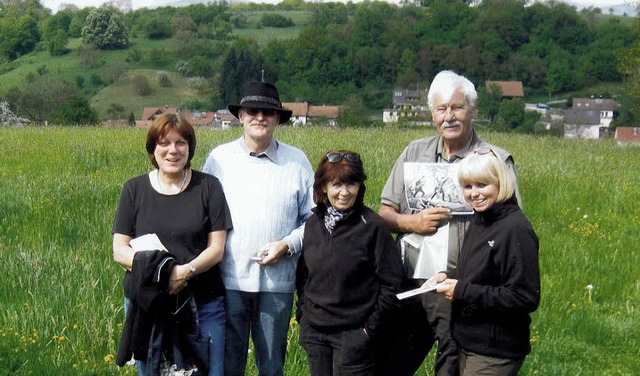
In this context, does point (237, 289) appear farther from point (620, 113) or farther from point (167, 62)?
point (167, 62)

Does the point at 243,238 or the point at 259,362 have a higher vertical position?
the point at 243,238

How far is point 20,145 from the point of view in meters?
13.8

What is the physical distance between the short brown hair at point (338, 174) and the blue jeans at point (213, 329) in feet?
2.58

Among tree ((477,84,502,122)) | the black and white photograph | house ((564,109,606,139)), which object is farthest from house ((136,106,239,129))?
house ((564,109,606,139))

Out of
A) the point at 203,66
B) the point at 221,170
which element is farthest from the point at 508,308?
the point at 203,66

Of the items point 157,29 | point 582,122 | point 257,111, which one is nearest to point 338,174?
point 257,111

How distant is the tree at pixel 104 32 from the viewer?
393ft

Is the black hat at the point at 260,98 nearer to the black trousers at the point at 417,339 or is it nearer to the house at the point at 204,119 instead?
the black trousers at the point at 417,339

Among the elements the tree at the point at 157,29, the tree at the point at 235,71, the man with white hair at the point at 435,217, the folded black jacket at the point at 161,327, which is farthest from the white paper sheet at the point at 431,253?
the tree at the point at 157,29

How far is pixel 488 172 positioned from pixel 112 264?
3.71 metres

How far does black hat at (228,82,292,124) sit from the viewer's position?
351 cm

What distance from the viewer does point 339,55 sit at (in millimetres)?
112625

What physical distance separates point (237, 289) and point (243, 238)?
281 millimetres

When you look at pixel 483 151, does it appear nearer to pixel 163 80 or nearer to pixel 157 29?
pixel 163 80
